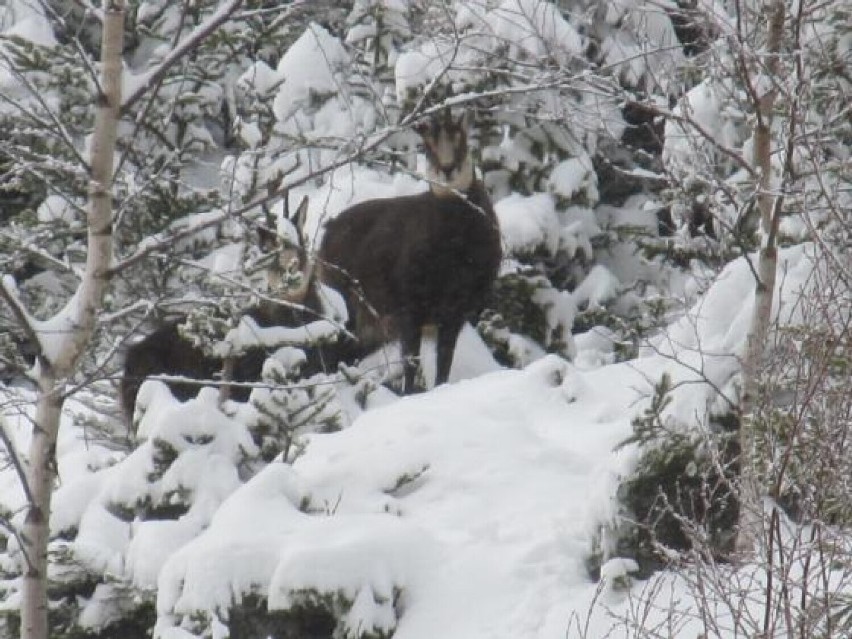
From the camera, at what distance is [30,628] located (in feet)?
16.2

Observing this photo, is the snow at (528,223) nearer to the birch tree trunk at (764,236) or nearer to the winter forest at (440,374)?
the winter forest at (440,374)

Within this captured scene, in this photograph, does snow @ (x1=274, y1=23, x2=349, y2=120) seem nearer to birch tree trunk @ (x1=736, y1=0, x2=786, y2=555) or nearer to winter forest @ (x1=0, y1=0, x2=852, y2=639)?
winter forest @ (x1=0, y1=0, x2=852, y2=639)

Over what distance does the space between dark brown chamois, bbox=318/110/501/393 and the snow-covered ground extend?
189 cm

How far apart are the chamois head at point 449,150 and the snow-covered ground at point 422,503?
6.32 feet

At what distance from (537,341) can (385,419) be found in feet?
13.9

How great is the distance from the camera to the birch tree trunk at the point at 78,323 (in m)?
4.90

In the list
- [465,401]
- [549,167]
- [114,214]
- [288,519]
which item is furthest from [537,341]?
[114,214]

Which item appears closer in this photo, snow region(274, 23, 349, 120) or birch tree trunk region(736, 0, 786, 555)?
birch tree trunk region(736, 0, 786, 555)

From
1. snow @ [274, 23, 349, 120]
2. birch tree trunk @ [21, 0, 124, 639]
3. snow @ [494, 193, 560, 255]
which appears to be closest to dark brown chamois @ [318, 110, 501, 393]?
snow @ [494, 193, 560, 255]

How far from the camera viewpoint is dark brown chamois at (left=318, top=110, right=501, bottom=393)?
10266mm

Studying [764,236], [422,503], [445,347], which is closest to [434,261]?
[445,347]

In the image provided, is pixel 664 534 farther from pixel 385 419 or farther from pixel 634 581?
pixel 385 419

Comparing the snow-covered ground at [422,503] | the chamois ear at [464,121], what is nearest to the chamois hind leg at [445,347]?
the chamois ear at [464,121]

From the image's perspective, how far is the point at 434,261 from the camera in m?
10.7
